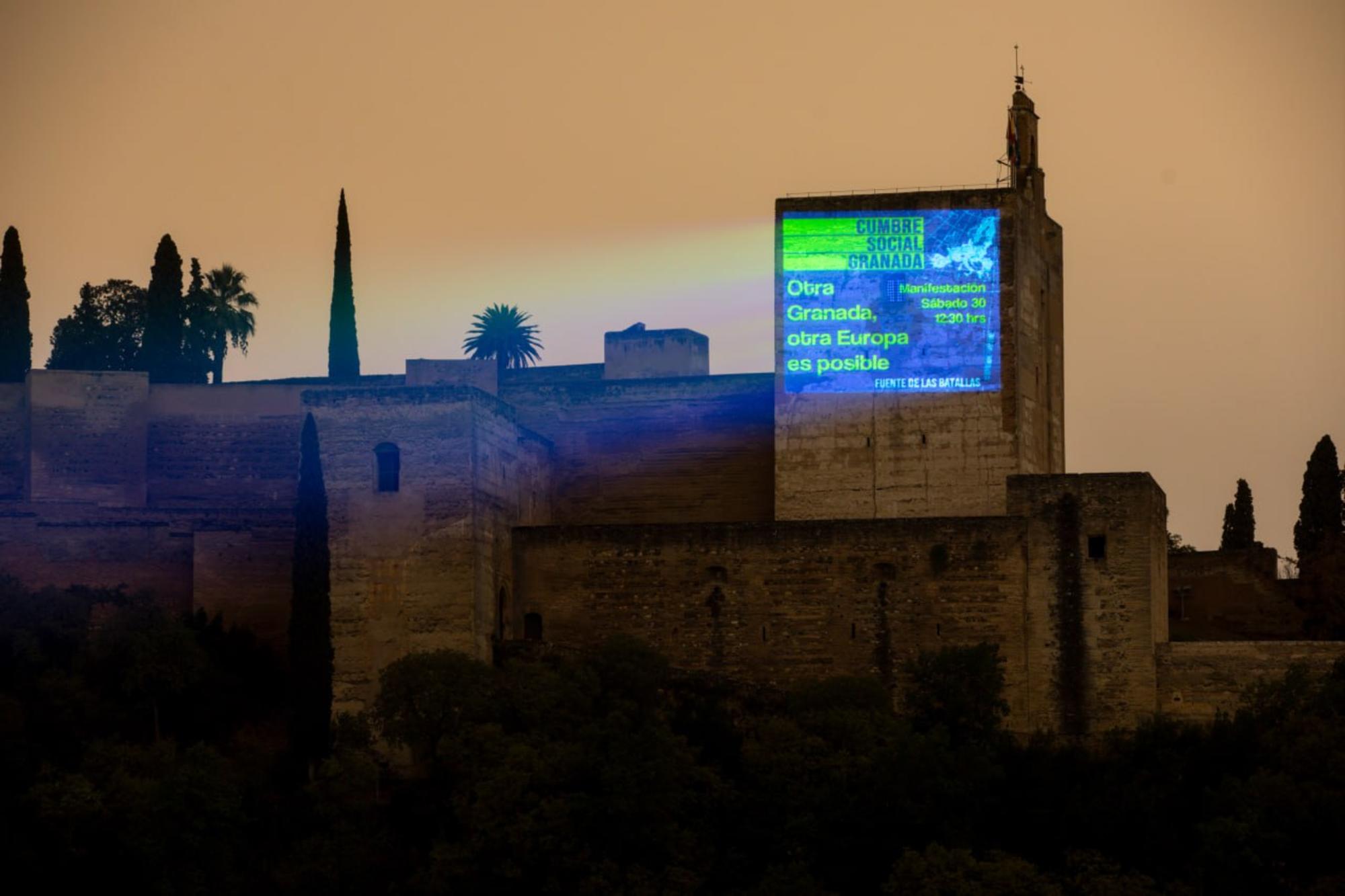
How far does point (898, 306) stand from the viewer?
59062 mm

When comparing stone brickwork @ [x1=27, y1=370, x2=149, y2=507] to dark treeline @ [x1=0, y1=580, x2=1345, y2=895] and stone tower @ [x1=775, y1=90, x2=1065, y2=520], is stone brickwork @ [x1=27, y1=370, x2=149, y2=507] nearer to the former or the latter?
dark treeline @ [x1=0, y1=580, x2=1345, y2=895]

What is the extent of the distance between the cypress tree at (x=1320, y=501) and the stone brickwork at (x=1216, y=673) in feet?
34.7


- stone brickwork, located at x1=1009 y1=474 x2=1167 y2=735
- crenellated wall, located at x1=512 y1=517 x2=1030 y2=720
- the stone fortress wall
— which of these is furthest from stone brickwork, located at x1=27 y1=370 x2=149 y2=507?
stone brickwork, located at x1=1009 y1=474 x2=1167 y2=735

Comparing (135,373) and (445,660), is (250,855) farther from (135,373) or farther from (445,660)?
(135,373)

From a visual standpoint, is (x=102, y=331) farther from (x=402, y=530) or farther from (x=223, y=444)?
(x=402, y=530)

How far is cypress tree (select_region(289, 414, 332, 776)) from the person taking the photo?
169 ft

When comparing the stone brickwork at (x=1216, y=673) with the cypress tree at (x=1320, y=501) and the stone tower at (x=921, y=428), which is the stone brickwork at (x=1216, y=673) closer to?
the stone tower at (x=921, y=428)

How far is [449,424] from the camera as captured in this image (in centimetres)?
5278

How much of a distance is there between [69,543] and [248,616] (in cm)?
327

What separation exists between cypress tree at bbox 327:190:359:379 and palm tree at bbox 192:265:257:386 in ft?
24.5

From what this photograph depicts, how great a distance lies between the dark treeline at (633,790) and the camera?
48.2 meters

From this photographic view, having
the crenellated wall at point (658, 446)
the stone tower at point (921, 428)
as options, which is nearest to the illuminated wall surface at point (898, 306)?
the stone tower at point (921, 428)

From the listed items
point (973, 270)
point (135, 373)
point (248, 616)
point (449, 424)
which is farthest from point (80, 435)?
point (973, 270)

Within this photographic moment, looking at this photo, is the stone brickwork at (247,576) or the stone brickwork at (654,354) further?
the stone brickwork at (654,354)
